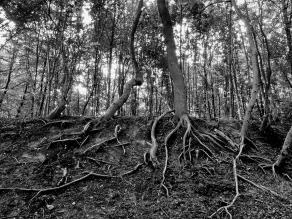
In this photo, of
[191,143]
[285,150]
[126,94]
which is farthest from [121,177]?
[285,150]

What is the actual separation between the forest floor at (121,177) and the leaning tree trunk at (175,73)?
735mm

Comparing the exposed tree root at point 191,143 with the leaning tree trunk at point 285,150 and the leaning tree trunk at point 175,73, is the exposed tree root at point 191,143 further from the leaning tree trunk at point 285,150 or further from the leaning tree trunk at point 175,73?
the leaning tree trunk at point 285,150

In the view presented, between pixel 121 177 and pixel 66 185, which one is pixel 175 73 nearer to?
pixel 121 177

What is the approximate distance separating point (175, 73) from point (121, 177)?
12.4ft

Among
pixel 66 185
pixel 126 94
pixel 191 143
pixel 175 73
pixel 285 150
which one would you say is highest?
pixel 175 73

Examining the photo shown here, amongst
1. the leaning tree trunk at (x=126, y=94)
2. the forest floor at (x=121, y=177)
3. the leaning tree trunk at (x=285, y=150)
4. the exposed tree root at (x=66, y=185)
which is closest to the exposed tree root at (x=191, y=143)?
the forest floor at (x=121, y=177)

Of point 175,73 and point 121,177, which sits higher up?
point 175,73

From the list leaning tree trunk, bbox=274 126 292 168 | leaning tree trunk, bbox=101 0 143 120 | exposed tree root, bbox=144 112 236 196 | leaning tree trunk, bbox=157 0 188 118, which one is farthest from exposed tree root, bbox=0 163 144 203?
leaning tree trunk, bbox=274 126 292 168

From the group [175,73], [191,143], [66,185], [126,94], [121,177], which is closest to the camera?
[66,185]

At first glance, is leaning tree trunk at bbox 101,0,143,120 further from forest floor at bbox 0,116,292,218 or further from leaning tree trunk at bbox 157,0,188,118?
leaning tree trunk at bbox 157,0,188,118

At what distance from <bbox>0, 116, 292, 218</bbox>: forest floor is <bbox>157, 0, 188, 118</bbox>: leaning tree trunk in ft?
2.41

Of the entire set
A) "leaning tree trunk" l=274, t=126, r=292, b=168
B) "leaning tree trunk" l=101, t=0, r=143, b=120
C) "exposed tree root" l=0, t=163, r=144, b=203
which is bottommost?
"exposed tree root" l=0, t=163, r=144, b=203

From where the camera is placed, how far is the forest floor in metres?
3.80

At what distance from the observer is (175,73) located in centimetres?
665
